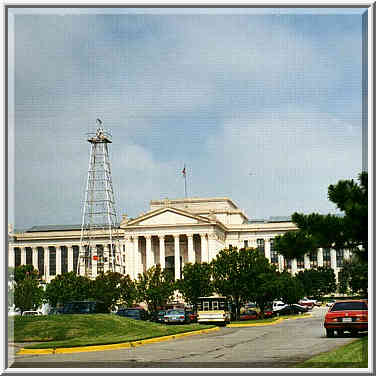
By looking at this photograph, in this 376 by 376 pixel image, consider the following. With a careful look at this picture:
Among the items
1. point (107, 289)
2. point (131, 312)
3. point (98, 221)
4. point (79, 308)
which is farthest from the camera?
point (98, 221)

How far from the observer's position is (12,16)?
1349 cm

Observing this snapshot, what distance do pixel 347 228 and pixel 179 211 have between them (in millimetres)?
73698

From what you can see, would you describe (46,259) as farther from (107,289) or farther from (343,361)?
(343,361)

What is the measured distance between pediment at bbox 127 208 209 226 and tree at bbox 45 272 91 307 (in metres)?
36.1

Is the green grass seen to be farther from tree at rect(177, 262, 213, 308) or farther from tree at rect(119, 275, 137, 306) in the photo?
tree at rect(119, 275, 137, 306)

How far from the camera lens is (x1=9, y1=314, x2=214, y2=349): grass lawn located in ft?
61.8

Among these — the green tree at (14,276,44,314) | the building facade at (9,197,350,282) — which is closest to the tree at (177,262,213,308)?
the green tree at (14,276,44,314)

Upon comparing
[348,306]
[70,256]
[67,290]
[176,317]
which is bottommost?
[176,317]

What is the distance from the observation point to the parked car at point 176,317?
1495 inches

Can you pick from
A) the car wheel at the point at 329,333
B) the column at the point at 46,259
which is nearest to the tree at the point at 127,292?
the car wheel at the point at 329,333

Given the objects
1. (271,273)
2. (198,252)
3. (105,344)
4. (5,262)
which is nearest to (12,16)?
(5,262)

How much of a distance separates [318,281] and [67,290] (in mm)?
45452

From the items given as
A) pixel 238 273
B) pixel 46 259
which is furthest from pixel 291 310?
pixel 46 259

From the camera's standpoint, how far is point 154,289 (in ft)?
172
